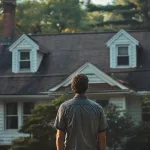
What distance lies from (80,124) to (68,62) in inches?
795

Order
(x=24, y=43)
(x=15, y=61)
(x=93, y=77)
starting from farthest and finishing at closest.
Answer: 1. (x=15, y=61)
2. (x=24, y=43)
3. (x=93, y=77)

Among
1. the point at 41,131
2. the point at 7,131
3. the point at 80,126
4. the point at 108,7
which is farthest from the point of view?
the point at 108,7

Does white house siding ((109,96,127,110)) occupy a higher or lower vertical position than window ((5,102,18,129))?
higher

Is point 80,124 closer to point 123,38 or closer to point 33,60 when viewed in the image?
point 123,38

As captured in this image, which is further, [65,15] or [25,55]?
[65,15]

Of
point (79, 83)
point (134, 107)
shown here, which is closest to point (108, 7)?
point (134, 107)

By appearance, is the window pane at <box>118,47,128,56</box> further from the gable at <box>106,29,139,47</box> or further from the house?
the gable at <box>106,29,139,47</box>

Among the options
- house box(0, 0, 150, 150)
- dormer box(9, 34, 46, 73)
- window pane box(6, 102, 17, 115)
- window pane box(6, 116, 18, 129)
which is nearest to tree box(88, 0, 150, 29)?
house box(0, 0, 150, 150)

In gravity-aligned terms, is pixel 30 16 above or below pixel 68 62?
above

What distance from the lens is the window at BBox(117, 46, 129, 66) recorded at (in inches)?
984

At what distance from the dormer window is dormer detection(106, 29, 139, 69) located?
392 cm

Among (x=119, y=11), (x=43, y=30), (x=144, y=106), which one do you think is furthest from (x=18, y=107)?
(x=119, y=11)

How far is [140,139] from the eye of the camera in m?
19.5

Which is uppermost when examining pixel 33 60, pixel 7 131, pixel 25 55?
Result: pixel 25 55
